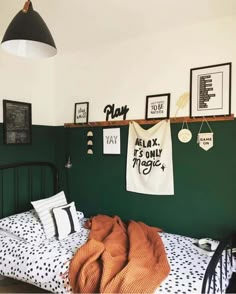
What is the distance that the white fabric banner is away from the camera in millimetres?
2730

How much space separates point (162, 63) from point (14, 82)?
157 cm

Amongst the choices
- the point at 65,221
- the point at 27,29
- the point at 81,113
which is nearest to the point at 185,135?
the point at 81,113

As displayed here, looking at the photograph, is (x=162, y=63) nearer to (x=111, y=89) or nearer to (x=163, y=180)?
(x=111, y=89)

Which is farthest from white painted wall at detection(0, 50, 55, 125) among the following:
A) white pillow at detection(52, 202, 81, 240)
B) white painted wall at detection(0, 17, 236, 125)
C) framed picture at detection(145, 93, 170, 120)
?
framed picture at detection(145, 93, 170, 120)

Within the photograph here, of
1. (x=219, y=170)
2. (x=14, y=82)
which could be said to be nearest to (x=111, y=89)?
(x=14, y=82)

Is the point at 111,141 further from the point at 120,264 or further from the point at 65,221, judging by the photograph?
the point at 120,264

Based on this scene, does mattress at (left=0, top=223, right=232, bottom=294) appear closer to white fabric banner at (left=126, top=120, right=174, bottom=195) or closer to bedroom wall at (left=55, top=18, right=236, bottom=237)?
bedroom wall at (left=55, top=18, right=236, bottom=237)

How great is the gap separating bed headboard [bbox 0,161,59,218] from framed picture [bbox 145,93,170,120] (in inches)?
53.6

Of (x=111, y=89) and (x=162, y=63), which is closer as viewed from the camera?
(x=162, y=63)

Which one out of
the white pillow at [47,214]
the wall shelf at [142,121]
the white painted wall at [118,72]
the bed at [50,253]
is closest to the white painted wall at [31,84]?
the white painted wall at [118,72]

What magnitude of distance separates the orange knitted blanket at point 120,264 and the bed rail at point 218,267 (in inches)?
11.9

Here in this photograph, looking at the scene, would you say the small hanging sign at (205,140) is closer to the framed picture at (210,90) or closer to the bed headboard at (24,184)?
the framed picture at (210,90)

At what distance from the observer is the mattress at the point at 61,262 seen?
1.83 metres

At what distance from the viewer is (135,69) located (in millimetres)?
2930
